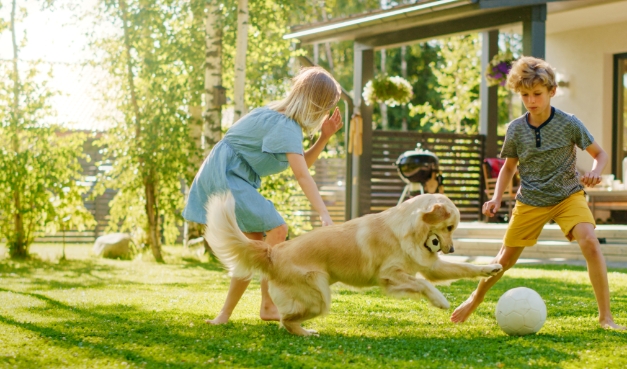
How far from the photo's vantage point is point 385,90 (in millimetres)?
12281

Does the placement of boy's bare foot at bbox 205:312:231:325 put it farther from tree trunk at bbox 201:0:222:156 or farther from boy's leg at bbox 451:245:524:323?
tree trunk at bbox 201:0:222:156

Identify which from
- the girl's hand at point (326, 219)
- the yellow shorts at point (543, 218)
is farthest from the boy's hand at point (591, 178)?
the girl's hand at point (326, 219)

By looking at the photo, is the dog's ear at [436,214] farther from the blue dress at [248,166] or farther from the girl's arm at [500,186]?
the blue dress at [248,166]

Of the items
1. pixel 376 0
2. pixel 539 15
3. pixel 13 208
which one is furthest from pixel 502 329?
pixel 376 0

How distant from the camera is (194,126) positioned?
481 inches

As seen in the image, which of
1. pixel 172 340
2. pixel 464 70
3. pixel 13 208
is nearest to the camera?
pixel 172 340

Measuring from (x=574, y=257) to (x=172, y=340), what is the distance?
274 inches

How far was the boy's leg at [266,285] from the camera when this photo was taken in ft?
15.1

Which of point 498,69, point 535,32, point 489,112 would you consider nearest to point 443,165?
point 489,112

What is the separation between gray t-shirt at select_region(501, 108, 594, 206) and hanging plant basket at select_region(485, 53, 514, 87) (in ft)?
23.2

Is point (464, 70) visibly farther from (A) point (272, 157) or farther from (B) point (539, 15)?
→ (A) point (272, 157)

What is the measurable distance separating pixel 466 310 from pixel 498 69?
297 inches

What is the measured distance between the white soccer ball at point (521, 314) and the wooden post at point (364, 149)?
338 inches

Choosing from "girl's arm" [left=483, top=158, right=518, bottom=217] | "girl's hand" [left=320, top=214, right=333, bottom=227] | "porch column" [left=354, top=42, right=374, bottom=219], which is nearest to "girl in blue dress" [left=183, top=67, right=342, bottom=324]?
"girl's hand" [left=320, top=214, right=333, bottom=227]
